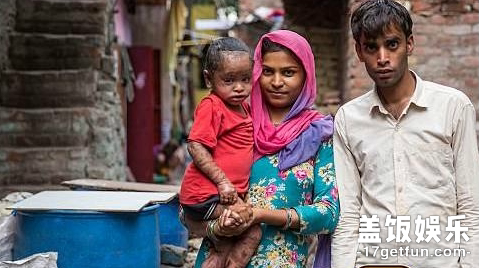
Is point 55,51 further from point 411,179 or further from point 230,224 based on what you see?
point 411,179

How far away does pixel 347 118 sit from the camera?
2195mm

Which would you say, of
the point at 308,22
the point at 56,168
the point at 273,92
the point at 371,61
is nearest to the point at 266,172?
the point at 273,92

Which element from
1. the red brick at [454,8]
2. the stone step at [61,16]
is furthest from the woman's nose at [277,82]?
the red brick at [454,8]

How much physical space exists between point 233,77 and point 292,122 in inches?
9.3

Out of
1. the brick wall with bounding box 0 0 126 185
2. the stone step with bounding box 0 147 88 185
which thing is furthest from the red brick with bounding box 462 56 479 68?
the stone step with bounding box 0 147 88 185

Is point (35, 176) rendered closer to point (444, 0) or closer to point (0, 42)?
point (0, 42)

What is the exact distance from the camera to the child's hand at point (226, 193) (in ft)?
6.76

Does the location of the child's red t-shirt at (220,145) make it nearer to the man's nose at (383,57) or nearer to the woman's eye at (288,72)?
the woman's eye at (288,72)

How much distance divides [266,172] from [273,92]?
25 cm

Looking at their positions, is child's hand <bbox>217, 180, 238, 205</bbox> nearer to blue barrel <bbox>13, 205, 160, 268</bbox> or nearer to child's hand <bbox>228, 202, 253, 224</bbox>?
child's hand <bbox>228, 202, 253, 224</bbox>

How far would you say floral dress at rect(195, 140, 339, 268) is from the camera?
2.12 metres

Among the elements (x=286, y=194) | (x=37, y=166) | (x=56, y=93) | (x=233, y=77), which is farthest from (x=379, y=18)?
(x=56, y=93)

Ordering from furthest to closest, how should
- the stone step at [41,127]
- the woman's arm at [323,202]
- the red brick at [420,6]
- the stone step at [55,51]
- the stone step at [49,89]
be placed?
the red brick at [420,6] → the stone step at [55,51] → the stone step at [49,89] → the stone step at [41,127] → the woman's arm at [323,202]

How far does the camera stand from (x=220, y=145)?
2.17 m
